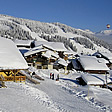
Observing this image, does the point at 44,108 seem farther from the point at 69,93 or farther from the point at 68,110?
the point at 69,93

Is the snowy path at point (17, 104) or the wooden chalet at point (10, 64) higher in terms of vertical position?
the wooden chalet at point (10, 64)

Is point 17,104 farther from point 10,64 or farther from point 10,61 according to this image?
point 10,61

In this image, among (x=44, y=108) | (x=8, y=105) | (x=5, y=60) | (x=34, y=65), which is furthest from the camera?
(x=34, y=65)

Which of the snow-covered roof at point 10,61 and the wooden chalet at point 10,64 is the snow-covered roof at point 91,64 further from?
the snow-covered roof at point 10,61

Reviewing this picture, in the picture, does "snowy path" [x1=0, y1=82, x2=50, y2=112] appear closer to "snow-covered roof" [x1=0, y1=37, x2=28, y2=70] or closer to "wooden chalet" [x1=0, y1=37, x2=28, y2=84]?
"wooden chalet" [x1=0, y1=37, x2=28, y2=84]

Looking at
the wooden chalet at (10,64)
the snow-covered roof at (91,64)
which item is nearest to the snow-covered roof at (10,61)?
the wooden chalet at (10,64)

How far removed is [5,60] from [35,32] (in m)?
176

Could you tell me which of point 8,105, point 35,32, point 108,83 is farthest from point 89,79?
point 35,32

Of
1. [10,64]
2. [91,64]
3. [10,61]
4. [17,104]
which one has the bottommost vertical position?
[17,104]

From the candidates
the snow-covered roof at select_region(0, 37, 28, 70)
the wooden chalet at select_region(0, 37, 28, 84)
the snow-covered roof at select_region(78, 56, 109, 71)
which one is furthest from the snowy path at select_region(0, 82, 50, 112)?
the snow-covered roof at select_region(78, 56, 109, 71)

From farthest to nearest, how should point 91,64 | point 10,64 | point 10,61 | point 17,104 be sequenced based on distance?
point 91,64
point 10,61
point 10,64
point 17,104

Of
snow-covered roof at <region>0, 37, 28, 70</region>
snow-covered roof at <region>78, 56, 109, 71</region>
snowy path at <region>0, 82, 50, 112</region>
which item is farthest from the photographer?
snow-covered roof at <region>78, 56, 109, 71</region>

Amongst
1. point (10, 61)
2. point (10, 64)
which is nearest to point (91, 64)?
point (10, 61)

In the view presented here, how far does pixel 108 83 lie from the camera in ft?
91.8
